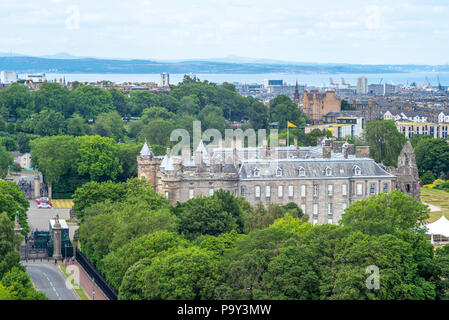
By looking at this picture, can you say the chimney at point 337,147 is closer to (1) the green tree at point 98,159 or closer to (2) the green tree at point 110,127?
(1) the green tree at point 98,159

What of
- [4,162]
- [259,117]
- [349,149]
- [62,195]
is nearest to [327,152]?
[349,149]

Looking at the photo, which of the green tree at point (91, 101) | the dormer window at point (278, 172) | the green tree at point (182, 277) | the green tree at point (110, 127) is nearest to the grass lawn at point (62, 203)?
the dormer window at point (278, 172)

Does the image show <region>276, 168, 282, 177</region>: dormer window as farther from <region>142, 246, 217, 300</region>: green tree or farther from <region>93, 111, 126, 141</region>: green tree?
<region>93, 111, 126, 141</region>: green tree

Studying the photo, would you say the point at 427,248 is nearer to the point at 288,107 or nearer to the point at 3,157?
the point at 3,157

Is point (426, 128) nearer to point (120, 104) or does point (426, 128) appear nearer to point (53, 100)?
point (120, 104)

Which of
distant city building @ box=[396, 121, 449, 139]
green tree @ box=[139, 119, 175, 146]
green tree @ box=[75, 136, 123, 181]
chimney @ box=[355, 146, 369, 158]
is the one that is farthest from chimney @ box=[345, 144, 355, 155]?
distant city building @ box=[396, 121, 449, 139]

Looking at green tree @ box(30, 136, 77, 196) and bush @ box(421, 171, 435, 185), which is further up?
green tree @ box(30, 136, 77, 196)
